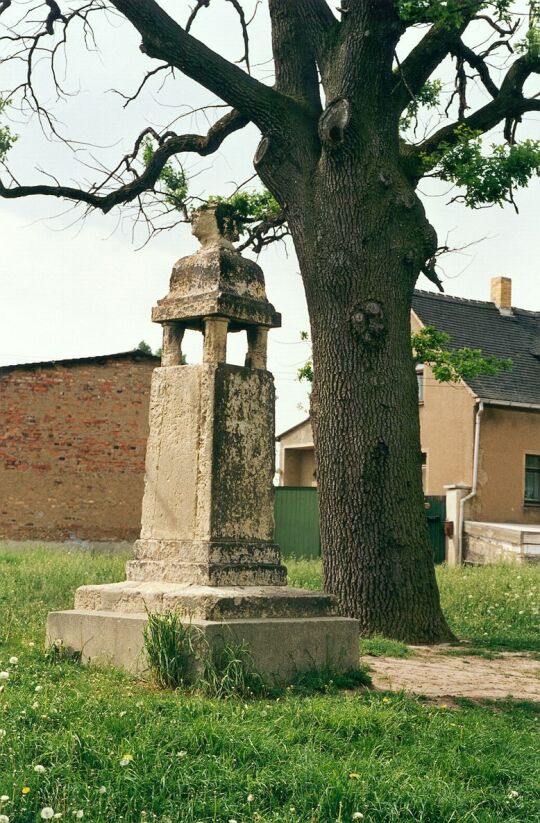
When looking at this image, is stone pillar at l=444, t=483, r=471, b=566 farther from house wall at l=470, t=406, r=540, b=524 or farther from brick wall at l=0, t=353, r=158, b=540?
brick wall at l=0, t=353, r=158, b=540

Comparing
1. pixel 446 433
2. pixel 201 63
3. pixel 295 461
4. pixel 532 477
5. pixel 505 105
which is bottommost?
pixel 532 477

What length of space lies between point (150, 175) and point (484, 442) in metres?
16.5

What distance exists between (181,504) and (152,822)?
11.5 ft

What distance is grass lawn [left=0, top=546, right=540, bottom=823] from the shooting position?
13.9 ft

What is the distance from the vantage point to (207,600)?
6.67 m

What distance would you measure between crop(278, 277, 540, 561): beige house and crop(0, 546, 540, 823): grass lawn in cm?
1906

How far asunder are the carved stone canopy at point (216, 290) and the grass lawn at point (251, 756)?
275 centimetres

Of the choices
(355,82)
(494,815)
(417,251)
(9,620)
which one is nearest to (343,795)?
(494,815)

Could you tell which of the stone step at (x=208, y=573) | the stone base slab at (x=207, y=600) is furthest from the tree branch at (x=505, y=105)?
the stone base slab at (x=207, y=600)

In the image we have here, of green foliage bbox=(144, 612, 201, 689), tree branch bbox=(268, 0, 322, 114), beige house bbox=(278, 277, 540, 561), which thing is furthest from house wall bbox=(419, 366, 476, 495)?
green foliage bbox=(144, 612, 201, 689)

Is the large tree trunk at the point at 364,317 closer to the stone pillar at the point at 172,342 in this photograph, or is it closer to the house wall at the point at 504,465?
→ the stone pillar at the point at 172,342

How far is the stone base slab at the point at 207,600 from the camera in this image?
22.0ft

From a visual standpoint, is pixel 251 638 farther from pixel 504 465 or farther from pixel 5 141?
pixel 504 465

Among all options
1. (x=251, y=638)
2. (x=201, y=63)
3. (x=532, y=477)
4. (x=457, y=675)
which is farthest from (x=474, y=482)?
(x=251, y=638)
